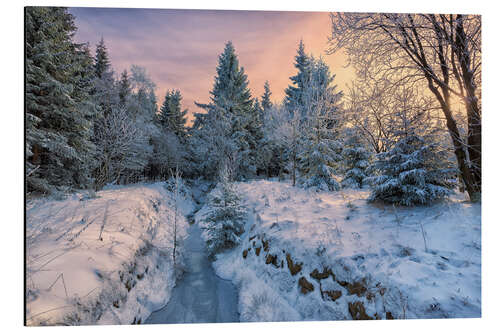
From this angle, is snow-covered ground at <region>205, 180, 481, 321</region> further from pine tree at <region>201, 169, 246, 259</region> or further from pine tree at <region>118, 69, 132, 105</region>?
pine tree at <region>118, 69, 132, 105</region>

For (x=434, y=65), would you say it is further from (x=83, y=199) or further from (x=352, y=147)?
(x=83, y=199)

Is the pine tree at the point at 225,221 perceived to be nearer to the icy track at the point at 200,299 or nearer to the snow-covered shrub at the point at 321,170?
the icy track at the point at 200,299

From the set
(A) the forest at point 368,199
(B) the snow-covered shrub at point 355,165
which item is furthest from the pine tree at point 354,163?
(A) the forest at point 368,199

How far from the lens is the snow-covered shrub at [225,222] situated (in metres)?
5.86

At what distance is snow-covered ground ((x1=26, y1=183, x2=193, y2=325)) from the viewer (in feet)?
7.95

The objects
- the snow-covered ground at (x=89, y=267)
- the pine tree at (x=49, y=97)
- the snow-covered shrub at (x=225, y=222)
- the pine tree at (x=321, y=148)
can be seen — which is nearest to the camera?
the snow-covered ground at (x=89, y=267)

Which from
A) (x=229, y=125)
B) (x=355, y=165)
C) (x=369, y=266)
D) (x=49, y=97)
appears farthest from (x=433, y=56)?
(x=229, y=125)

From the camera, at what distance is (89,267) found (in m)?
3.05

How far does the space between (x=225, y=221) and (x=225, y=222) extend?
4 centimetres

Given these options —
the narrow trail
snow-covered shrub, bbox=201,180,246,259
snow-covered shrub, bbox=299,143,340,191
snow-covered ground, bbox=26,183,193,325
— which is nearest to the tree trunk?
the narrow trail

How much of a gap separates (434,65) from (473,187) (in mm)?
2362

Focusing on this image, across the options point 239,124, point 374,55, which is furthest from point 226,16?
point 239,124

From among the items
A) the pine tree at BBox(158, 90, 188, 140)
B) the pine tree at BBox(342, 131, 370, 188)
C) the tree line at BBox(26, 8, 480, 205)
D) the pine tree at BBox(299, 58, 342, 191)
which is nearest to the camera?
the tree line at BBox(26, 8, 480, 205)

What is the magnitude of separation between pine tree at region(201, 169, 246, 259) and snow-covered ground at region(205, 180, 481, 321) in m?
1.34
